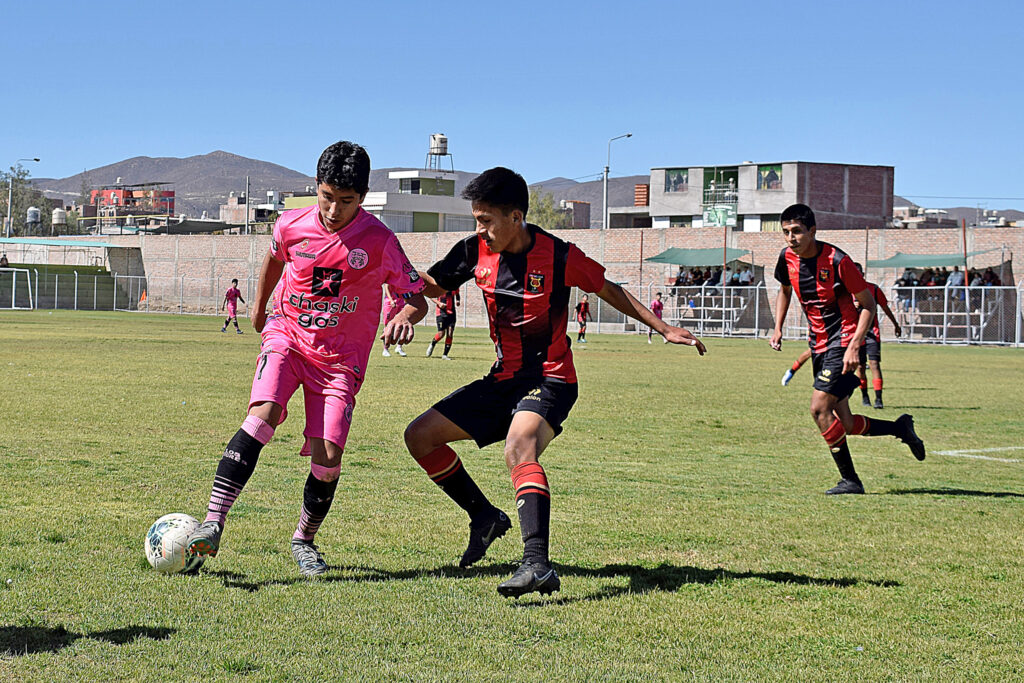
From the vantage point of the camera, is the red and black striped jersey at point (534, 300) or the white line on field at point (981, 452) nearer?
the red and black striped jersey at point (534, 300)

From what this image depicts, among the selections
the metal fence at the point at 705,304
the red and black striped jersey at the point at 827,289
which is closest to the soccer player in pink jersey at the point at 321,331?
the red and black striped jersey at the point at 827,289

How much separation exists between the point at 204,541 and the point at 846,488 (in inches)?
203

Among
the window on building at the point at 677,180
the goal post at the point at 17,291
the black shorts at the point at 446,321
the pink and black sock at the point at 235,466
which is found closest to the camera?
the pink and black sock at the point at 235,466

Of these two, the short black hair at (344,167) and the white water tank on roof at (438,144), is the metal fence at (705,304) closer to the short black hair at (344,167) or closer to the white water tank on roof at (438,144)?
the short black hair at (344,167)

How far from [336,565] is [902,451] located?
7598mm

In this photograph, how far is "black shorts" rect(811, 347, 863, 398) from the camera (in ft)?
30.1

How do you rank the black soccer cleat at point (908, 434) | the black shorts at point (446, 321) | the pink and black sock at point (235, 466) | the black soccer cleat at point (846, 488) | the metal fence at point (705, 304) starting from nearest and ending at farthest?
the pink and black sock at point (235, 466)
the black soccer cleat at point (846, 488)
the black soccer cleat at point (908, 434)
the black shorts at point (446, 321)
the metal fence at point (705, 304)

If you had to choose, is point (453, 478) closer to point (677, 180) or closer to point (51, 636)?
point (51, 636)

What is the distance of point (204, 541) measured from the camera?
5.36m

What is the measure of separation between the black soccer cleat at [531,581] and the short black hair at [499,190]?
1695mm

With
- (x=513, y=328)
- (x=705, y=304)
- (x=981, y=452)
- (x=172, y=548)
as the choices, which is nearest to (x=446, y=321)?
(x=981, y=452)

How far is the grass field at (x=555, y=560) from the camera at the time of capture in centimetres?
431

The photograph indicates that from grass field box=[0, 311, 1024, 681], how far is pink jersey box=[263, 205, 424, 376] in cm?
108

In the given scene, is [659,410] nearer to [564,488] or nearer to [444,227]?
[564,488]
